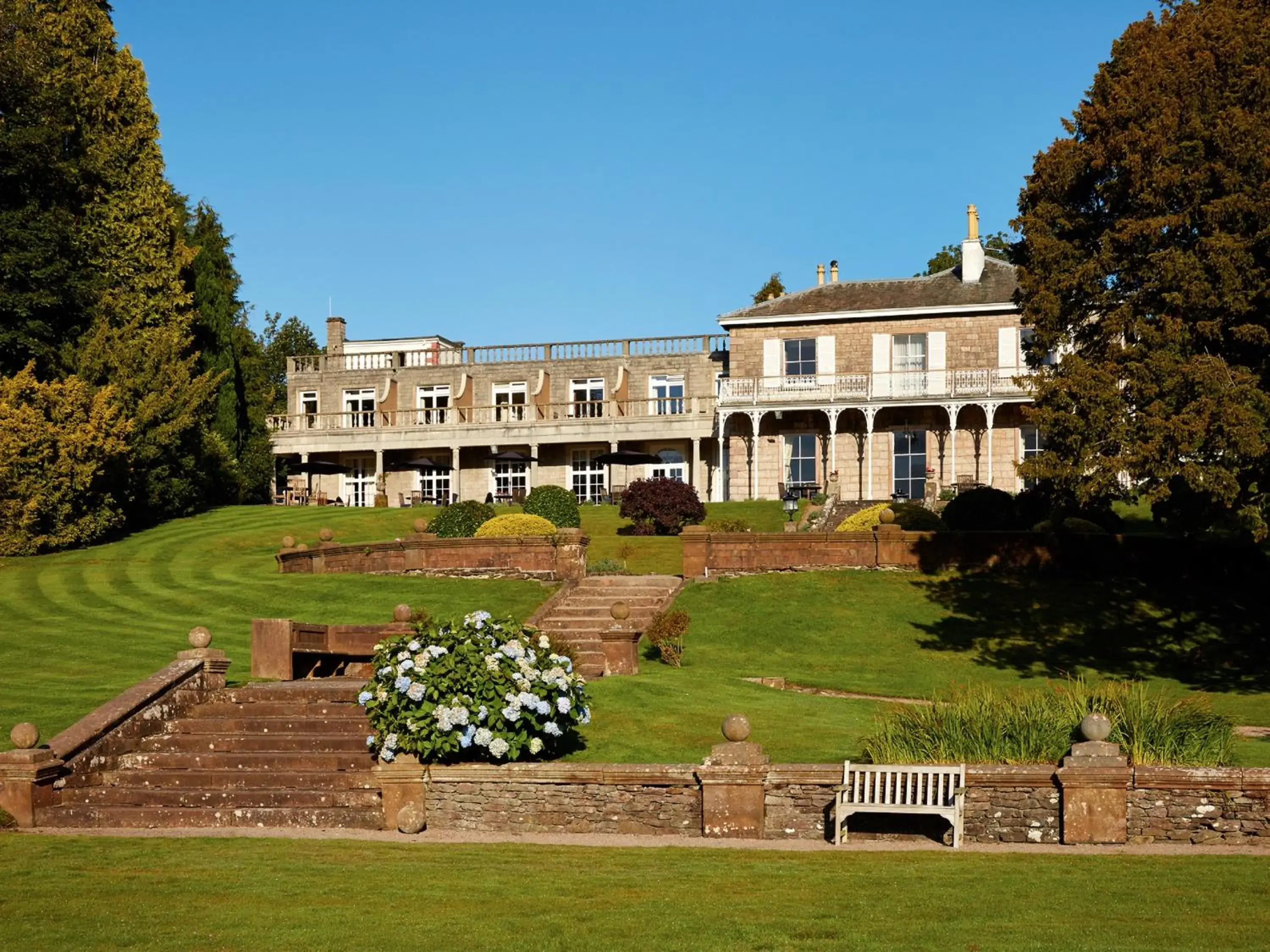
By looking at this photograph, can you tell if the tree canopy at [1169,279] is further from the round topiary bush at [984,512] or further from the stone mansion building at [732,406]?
the stone mansion building at [732,406]

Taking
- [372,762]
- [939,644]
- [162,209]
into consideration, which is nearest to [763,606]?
[939,644]

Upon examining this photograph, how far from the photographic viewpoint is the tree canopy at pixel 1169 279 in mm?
20938

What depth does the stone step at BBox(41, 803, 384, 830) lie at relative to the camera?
47.5 ft

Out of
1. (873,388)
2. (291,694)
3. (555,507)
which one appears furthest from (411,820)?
(873,388)

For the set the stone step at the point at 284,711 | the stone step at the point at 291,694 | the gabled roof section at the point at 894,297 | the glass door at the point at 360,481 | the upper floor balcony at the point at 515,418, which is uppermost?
the gabled roof section at the point at 894,297

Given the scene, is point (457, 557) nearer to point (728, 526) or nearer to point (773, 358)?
point (728, 526)

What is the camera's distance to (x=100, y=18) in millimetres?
40438

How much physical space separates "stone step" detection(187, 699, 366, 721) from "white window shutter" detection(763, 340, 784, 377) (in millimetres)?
32874

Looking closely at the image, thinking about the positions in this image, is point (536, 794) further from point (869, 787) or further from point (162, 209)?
point (162, 209)

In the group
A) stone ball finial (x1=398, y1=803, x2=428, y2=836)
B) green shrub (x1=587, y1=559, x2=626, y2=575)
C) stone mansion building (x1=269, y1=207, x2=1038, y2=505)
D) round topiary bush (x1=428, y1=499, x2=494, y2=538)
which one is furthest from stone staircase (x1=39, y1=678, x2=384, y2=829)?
stone mansion building (x1=269, y1=207, x2=1038, y2=505)

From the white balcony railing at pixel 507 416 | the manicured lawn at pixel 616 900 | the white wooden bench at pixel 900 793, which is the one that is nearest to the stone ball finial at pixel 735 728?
the white wooden bench at pixel 900 793

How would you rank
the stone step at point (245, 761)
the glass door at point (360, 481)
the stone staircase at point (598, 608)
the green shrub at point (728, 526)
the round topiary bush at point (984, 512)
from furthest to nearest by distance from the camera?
1. the glass door at point (360, 481)
2. the green shrub at point (728, 526)
3. the round topiary bush at point (984, 512)
4. the stone staircase at point (598, 608)
5. the stone step at point (245, 761)

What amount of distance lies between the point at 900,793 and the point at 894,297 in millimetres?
36450

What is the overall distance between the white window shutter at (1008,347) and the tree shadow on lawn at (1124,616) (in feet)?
59.3
